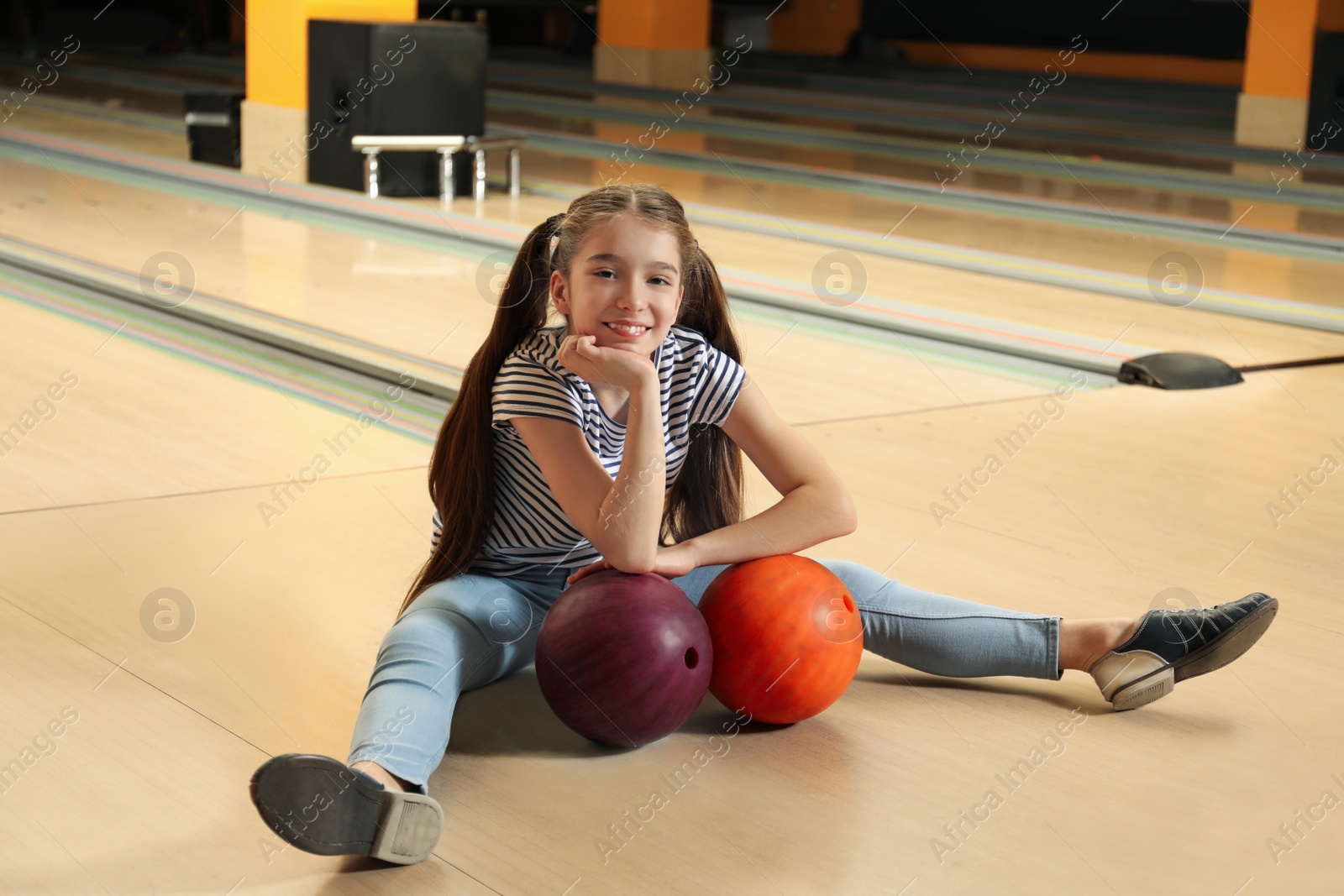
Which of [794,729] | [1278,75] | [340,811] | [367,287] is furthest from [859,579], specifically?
[1278,75]

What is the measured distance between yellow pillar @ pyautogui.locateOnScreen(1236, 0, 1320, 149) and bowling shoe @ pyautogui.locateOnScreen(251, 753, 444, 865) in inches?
434

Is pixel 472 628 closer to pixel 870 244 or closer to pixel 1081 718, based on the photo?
pixel 1081 718

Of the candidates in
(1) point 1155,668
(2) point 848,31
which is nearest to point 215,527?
(1) point 1155,668

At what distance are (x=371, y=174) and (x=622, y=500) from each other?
6.29m

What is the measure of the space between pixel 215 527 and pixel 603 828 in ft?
4.62

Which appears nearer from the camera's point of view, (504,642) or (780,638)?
(780,638)

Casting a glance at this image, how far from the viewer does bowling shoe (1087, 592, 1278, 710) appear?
2342 mm

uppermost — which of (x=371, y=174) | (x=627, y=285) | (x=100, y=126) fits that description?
(x=627, y=285)

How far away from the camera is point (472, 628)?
225 centimetres

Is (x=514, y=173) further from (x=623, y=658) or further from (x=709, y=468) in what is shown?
(x=623, y=658)

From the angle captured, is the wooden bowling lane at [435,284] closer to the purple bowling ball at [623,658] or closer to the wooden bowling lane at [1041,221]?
the wooden bowling lane at [1041,221]

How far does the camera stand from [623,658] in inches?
81.4

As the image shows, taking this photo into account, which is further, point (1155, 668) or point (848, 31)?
point (848, 31)

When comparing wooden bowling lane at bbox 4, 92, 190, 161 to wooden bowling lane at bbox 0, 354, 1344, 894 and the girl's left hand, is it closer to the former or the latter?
wooden bowling lane at bbox 0, 354, 1344, 894
